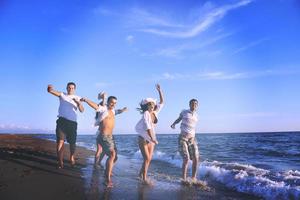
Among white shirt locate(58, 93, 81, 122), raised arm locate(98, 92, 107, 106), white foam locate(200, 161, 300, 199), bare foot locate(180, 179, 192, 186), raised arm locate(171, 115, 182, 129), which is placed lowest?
white foam locate(200, 161, 300, 199)

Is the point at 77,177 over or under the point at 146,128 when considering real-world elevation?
under

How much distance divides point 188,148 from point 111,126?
7.14 ft

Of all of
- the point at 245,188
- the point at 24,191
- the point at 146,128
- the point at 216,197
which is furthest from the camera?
the point at 245,188

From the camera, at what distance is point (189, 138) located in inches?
295

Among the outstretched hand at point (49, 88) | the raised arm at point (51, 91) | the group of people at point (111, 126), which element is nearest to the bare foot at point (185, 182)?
the group of people at point (111, 126)

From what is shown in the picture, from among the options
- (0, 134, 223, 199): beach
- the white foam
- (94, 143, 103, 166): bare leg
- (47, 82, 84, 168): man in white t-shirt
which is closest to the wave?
the white foam

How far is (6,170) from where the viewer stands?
21.8 feet

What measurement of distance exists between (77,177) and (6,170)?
1.68 metres

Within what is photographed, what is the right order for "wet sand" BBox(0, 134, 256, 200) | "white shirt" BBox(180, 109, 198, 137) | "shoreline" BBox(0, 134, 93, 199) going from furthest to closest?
"white shirt" BBox(180, 109, 198, 137), "wet sand" BBox(0, 134, 256, 200), "shoreline" BBox(0, 134, 93, 199)

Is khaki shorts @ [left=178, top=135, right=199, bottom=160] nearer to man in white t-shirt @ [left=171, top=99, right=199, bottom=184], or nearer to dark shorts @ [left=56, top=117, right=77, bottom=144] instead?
man in white t-shirt @ [left=171, top=99, right=199, bottom=184]

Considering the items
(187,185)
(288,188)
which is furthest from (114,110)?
(288,188)

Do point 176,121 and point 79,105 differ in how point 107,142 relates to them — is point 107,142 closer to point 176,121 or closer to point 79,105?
point 79,105

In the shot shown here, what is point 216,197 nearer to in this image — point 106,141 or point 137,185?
point 137,185

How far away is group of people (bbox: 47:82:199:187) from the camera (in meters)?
6.28
